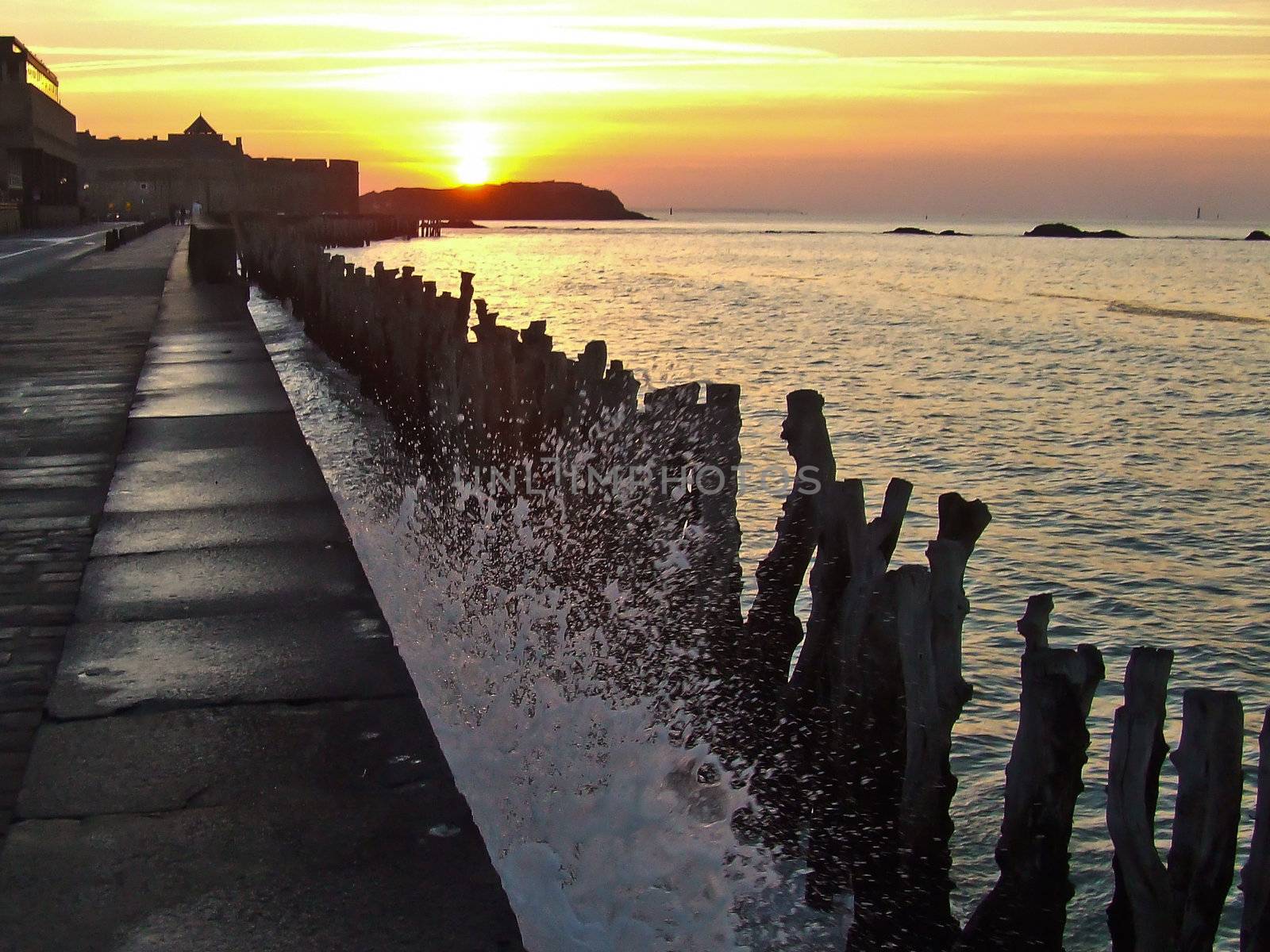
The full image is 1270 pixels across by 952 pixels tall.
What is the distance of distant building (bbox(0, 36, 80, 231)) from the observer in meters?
70.9

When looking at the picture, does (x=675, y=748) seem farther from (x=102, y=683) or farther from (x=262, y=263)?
(x=262, y=263)

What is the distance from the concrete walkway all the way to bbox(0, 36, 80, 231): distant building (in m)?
63.7

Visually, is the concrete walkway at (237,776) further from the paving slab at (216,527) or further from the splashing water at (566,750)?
the splashing water at (566,750)

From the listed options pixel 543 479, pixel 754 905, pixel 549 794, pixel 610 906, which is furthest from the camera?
pixel 543 479

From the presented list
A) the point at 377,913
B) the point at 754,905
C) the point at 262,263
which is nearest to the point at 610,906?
the point at 754,905

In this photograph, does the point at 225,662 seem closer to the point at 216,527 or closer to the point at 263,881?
the point at 263,881

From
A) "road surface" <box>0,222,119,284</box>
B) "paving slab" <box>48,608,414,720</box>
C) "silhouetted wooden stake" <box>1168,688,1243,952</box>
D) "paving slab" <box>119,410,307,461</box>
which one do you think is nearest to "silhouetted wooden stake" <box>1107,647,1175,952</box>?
"silhouetted wooden stake" <box>1168,688,1243,952</box>

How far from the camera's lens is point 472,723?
191 inches

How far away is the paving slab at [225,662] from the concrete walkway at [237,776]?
0.01m

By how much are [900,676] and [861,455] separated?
12.9 metres

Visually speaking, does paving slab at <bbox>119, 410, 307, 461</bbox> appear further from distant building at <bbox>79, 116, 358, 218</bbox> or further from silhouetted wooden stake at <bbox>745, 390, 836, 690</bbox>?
distant building at <bbox>79, 116, 358, 218</bbox>

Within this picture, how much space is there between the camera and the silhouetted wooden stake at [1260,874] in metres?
2.66

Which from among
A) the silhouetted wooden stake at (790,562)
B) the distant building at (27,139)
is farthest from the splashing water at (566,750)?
the distant building at (27,139)

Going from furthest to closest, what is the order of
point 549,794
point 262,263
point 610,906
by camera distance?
point 262,263 → point 549,794 → point 610,906
